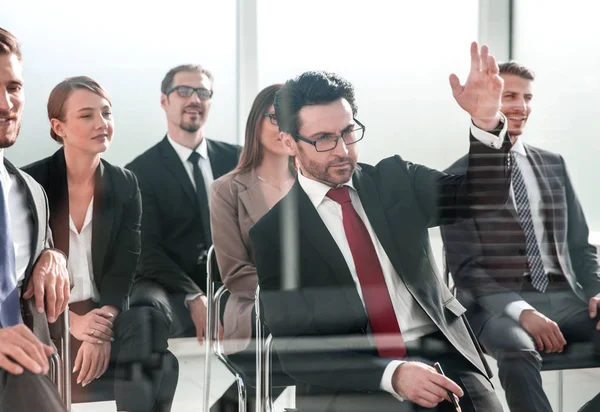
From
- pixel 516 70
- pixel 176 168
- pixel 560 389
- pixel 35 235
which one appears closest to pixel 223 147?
pixel 176 168

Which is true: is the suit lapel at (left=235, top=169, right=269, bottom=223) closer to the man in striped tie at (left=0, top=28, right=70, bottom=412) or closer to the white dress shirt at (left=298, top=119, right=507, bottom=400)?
the white dress shirt at (left=298, top=119, right=507, bottom=400)

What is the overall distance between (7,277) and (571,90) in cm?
196

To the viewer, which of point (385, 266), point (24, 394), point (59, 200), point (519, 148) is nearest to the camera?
point (24, 394)

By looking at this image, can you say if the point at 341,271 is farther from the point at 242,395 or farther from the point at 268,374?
the point at 242,395

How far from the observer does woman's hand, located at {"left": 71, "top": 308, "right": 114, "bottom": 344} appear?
2.32m

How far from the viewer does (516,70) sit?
2600 mm

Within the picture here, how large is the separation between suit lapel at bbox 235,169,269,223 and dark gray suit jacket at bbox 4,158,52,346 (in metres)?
0.61

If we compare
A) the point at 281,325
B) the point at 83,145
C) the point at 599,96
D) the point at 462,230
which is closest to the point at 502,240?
the point at 462,230

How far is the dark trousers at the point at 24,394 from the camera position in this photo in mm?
2180

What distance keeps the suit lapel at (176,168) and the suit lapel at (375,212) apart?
21.2 inches

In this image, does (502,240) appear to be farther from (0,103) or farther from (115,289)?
(0,103)

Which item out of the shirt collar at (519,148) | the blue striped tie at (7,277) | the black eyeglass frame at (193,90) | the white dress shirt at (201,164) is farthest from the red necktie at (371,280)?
the blue striped tie at (7,277)

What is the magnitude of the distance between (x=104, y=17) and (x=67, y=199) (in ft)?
1.84

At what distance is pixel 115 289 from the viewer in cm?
238
